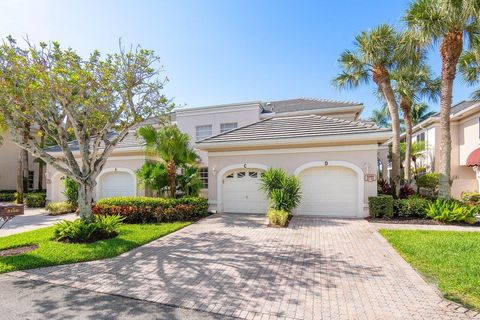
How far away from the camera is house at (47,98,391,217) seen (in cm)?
1274

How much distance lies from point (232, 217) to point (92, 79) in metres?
8.69

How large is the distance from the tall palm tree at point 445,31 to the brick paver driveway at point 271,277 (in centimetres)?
704

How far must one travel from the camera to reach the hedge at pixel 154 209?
12461 millimetres

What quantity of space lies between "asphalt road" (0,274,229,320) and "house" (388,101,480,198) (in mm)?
20722

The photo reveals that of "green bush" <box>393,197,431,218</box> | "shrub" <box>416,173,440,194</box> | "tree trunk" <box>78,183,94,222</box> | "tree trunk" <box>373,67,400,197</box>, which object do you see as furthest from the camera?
"shrub" <box>416,173,440,194</box>

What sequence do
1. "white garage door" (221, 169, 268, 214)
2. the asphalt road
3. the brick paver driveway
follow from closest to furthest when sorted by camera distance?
the asphalt road < the brick paver driveway < "white garage door" (221, 169, 268, 214)

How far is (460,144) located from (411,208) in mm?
12658

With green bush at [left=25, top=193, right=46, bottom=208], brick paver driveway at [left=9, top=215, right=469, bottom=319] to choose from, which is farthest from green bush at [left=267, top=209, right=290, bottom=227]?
green bush at [left=25, top=193, right=46, bottom=208]

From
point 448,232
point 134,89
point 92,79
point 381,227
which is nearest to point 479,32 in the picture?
point 448,232

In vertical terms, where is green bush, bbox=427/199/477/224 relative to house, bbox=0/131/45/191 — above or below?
below

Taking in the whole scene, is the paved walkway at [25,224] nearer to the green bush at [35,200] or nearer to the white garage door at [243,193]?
the green bush at [35,200]

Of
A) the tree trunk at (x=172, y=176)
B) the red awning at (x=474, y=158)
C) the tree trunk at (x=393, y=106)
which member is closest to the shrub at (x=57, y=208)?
the tree trunk at (x=172, y=176)

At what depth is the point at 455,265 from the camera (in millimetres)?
6125

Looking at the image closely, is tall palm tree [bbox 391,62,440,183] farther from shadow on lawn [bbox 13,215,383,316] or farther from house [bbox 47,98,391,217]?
shadow on lawn [bbox 13,215,383,316]
